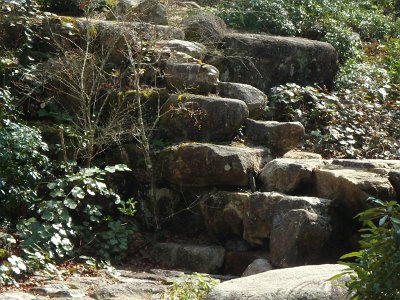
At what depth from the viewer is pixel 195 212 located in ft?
33.4

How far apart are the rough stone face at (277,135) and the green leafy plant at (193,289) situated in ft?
12.3

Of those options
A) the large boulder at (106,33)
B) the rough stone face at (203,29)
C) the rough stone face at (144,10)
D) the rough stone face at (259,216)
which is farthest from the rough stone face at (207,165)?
the rough stone face at (203,29)

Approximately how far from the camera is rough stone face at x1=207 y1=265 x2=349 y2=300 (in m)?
5.84

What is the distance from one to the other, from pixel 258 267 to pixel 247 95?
3.46 metres

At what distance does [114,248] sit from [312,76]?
5.37 metres

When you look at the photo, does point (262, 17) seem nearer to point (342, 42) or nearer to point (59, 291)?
point (342, 42)

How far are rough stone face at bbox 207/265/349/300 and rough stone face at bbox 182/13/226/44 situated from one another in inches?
279

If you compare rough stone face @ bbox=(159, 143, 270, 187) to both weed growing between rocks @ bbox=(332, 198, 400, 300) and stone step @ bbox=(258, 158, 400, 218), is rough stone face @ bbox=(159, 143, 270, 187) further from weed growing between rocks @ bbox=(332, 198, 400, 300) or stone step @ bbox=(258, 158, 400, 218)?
weed growing between rocks @ bbox=(332, 198, 400, 300)

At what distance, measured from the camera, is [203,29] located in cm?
1306

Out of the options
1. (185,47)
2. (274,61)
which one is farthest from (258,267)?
(274,61)

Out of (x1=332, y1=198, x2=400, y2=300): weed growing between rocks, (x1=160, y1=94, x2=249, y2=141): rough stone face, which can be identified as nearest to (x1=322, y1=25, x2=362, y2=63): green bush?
(x1=160, y1=94, x2=249, y2=141): rough stone face

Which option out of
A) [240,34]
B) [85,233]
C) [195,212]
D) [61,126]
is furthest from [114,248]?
[240,34]

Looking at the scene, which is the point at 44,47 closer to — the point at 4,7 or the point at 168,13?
the point at 4,7

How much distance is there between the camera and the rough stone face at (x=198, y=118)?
35.1 ft
